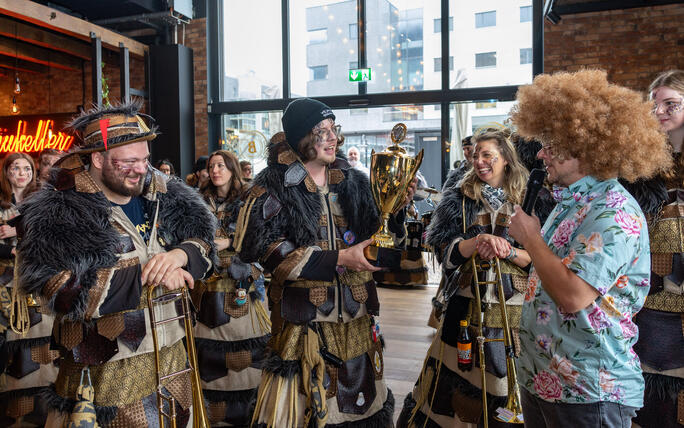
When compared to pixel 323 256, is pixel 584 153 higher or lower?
higher

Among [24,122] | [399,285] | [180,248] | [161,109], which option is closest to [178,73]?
[161,109]

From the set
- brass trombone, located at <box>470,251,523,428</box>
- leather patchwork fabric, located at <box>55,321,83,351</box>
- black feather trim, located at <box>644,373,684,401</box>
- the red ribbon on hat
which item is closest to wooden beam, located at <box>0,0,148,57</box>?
the red ribbon on hat

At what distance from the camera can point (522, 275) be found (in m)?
2.74

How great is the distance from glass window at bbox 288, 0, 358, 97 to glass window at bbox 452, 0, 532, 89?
5.40ft

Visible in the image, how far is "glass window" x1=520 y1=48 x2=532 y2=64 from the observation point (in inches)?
316

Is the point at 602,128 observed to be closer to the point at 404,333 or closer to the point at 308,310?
the point at 308,310

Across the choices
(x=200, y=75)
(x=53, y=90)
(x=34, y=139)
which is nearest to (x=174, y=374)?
(x=200, y=75)

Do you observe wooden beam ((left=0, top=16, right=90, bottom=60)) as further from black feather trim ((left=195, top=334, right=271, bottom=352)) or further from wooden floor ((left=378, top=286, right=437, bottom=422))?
wooden floor ((left=378, top=286, right=437, bottom=422))

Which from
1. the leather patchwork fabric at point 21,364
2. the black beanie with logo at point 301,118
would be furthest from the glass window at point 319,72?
the black beanie with logo at point 301,118

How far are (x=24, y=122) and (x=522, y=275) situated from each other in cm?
1037

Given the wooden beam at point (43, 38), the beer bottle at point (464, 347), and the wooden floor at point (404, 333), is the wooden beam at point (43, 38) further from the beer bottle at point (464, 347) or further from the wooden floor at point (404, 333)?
the beer bottle at point (464, 347)

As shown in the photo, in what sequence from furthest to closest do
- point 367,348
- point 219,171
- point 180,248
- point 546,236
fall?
point 219,171
point 367,348
point 180,248
point 546,236

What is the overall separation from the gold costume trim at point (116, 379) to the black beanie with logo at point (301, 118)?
115 cm

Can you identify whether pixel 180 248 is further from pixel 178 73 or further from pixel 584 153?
pixel 178 73
